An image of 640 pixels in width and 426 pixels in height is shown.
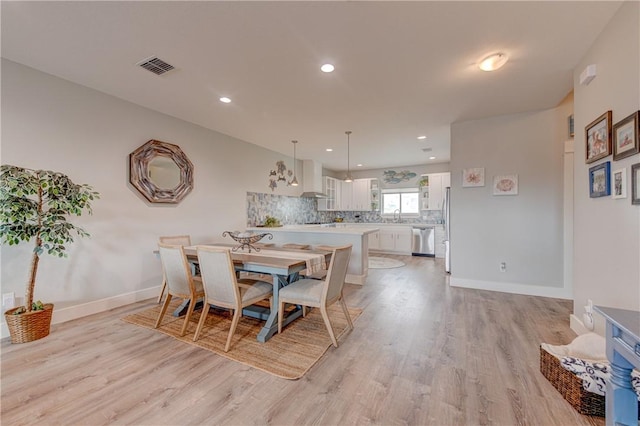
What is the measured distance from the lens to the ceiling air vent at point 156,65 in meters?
2.45

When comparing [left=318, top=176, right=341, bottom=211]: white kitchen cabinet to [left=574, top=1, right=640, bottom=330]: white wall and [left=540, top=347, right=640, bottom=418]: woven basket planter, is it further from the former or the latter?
[left=540, top=347, right=640, bottom=418]: woven basket planter

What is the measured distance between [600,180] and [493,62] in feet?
4.41

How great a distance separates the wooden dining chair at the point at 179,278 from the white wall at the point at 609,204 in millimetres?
3442

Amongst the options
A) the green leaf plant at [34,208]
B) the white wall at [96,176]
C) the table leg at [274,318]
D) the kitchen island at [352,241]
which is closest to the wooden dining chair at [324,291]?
the table leg at [274,318]

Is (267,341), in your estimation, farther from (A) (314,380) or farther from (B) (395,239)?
(B) (395,239)

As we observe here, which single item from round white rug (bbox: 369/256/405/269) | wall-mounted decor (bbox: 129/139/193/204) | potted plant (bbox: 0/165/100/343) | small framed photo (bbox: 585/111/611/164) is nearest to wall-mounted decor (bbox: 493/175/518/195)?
small framed photo (bbox: 585/111/611/164)

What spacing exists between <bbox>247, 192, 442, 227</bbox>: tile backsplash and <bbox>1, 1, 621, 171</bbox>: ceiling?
2119 mm

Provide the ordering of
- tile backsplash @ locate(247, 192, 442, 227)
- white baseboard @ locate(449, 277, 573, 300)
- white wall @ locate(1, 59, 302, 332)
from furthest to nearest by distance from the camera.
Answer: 1. tile backsplash @ locate(247, 192, 442, 227)
2. white baseboard @ locate(449, 277, 573, 300)
3. white wall @ locate(1, 59, 302, 332)

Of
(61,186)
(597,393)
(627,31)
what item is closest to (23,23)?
(61,186)

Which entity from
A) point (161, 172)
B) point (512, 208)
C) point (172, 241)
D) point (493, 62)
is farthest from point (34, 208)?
point (512, 208)

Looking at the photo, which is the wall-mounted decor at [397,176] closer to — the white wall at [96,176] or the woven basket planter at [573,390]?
the white wall at [96,176]

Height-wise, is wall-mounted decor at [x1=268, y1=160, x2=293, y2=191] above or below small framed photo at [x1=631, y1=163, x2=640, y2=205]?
above

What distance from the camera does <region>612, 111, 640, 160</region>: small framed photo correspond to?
166 centimetres

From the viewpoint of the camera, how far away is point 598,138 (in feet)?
6.90
